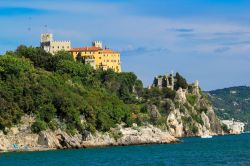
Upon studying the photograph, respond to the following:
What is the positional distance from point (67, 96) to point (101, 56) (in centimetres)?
5082

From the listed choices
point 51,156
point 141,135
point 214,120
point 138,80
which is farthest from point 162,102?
point 51,156

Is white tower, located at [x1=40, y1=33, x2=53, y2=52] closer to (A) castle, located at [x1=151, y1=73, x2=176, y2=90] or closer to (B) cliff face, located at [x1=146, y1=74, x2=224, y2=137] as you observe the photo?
(B) cliff face, located at [x1=146, y1=74, x2=224, y2=137]

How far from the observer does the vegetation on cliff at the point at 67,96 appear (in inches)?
4186

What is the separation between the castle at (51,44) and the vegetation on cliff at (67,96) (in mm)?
17473

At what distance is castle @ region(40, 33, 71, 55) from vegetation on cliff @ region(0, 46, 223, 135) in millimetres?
17473

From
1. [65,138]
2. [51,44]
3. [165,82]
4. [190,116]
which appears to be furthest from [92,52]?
[65,138]

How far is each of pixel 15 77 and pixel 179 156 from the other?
36.7 meters

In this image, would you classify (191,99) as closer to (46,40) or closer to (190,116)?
(190,116)

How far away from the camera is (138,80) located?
527 ft

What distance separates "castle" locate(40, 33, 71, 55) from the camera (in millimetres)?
163875

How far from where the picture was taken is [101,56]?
16375 centimetres

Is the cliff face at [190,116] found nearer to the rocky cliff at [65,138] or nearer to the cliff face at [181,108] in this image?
the cliff face at [181,108]

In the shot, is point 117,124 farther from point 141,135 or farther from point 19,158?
point 19,158

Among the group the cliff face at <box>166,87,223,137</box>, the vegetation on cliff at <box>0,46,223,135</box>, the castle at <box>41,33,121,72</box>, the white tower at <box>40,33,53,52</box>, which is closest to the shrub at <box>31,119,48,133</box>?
the vegetation on cliff at <box>0,46,223,135</box>
